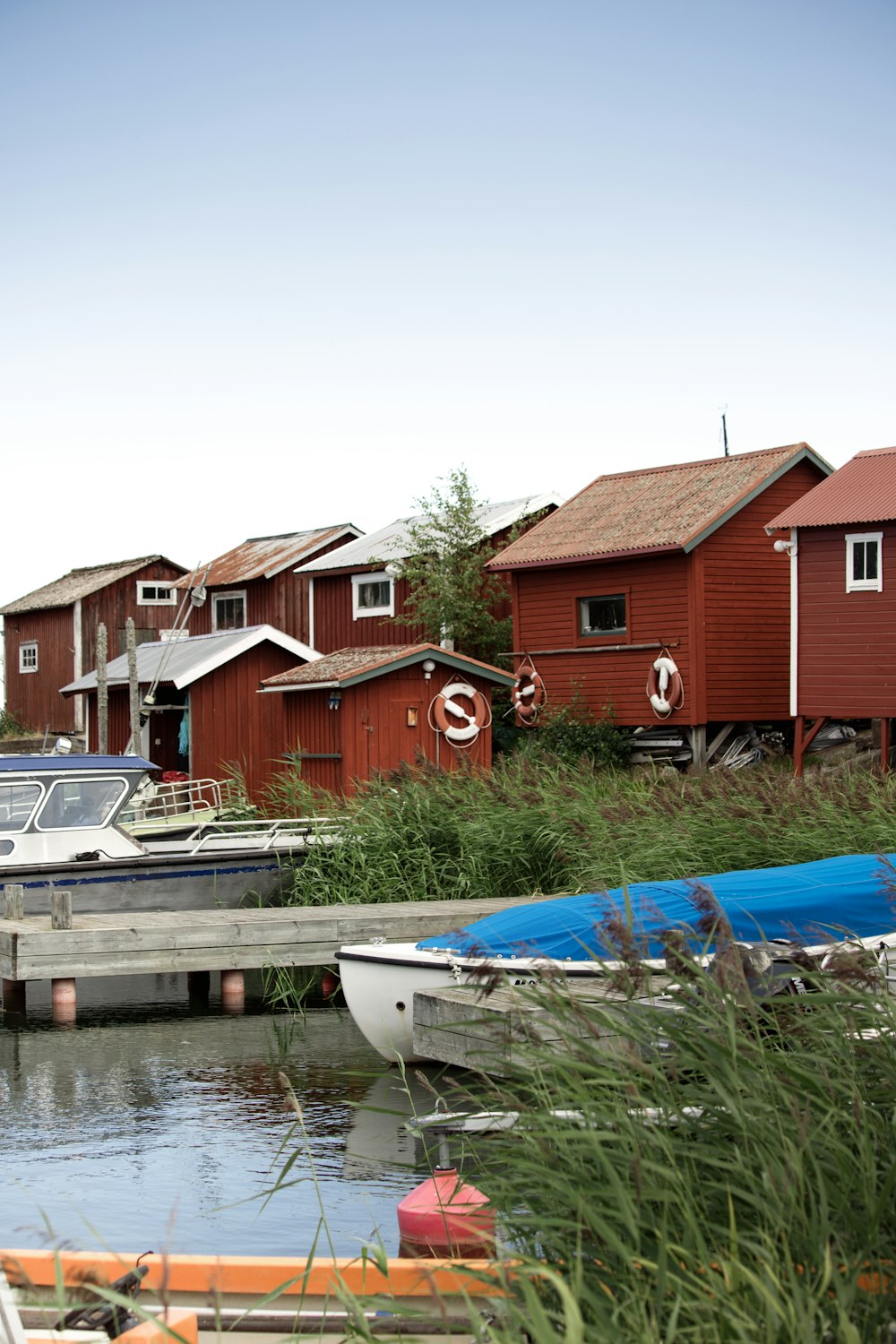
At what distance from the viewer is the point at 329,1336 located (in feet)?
14.4

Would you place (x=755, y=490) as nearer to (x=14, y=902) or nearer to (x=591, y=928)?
(x=14, y=902)

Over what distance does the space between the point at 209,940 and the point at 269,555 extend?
2577 centimetres

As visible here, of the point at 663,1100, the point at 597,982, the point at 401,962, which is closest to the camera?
the point at 663,1100

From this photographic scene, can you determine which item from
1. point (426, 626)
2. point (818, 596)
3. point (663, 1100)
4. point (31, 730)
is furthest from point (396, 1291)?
point (31, 730)

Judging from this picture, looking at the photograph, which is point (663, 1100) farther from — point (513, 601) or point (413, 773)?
point (513, 601)

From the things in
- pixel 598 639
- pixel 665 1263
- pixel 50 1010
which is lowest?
pixel 50 1010

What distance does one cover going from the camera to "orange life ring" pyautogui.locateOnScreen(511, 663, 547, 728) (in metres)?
27.2

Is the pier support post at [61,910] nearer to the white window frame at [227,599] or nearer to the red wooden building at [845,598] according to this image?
the red wooden building at [845,598]

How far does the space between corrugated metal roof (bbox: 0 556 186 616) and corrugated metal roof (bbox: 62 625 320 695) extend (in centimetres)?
1057

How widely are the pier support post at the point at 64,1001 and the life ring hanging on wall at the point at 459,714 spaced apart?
1088 centimetres

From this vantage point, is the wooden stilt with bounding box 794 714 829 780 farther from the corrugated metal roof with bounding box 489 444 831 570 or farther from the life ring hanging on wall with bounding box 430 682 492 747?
the life ring hanging on wall with bounding box 430 682 492 747

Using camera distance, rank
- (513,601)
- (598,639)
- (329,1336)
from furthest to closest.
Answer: (513,601) → (598,639) → (329,1336)

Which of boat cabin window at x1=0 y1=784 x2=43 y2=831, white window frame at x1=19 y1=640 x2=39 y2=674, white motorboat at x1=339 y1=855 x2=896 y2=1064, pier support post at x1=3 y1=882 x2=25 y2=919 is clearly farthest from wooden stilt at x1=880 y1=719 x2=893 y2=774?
white window frame at x1=19 y1=640 x2=39 y2=674

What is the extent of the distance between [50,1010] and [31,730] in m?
30.4
